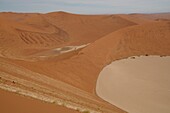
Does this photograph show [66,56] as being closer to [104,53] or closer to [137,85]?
[104,53]

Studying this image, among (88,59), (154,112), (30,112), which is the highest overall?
(30,112)

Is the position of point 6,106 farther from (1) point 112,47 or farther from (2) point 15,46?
(2) point 15,46

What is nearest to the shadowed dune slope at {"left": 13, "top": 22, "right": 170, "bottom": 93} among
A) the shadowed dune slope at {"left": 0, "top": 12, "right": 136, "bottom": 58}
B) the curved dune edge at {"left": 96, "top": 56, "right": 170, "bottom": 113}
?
the curved dune edge at {"left": 96, "top": 56, "right": 170, "bottom": 113}

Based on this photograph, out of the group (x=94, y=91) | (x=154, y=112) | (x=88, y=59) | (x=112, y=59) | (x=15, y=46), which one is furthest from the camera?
(x=15, y=46)

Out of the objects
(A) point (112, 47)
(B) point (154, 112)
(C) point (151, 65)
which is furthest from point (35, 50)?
(B) point (154, 112)

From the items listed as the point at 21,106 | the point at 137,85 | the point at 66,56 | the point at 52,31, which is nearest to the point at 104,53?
the point at 66,56

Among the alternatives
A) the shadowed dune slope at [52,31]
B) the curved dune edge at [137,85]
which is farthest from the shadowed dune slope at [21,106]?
the shadowed dune slope at [52,31]
